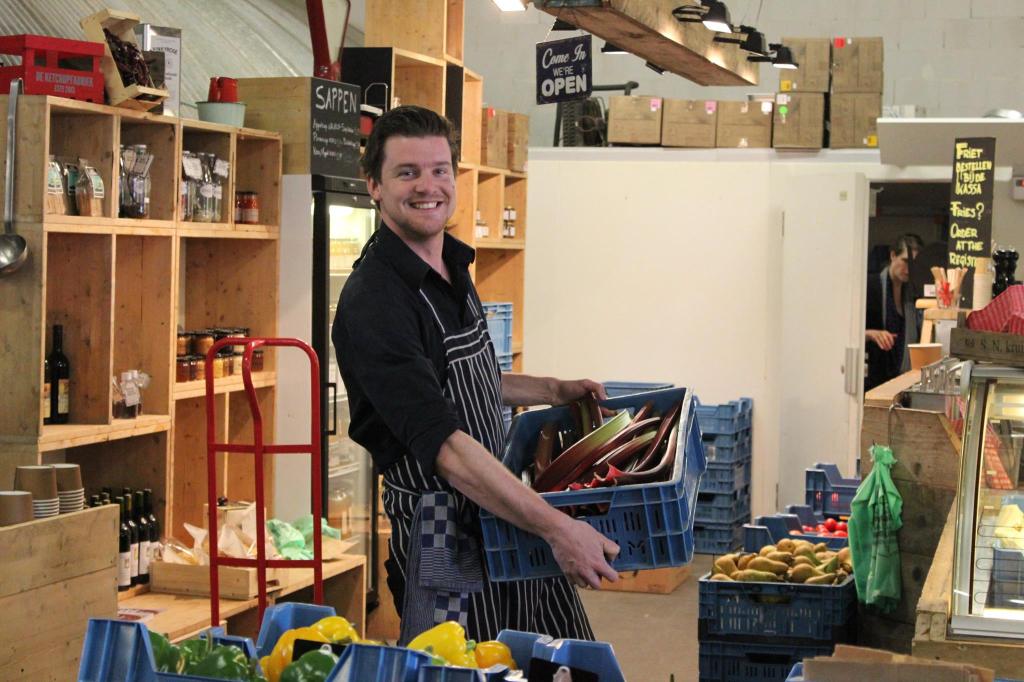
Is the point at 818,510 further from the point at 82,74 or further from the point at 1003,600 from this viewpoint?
the point at 82,74

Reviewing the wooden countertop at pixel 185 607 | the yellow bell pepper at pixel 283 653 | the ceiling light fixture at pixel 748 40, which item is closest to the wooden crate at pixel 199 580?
the wooden countertop at pixel 185 607

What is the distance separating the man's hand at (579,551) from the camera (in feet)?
8.72

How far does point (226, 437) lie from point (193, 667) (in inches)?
150

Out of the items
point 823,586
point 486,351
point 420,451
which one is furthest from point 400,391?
point 823,586

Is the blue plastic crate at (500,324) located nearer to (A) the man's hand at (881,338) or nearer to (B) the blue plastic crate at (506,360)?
(B) the blue plastic crate at (506,360)

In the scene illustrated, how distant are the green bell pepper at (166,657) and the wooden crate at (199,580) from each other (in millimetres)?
2855

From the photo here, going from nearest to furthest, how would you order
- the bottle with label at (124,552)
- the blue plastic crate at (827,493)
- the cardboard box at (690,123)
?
the bottle with label at (124,552)
the blue plastic crate at (827,493)
the cardboard box at (690,123)

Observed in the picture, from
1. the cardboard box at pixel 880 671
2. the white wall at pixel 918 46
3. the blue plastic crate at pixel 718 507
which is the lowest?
the blue plastic crate at pixel 718 507

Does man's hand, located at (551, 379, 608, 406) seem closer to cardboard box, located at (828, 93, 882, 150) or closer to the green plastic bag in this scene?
the green plastic bag

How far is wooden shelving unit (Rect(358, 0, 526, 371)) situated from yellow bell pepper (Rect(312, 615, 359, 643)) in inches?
166

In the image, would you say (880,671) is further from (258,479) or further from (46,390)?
(46,390)

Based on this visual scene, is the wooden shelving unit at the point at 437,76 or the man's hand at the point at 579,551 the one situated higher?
the wooden shelving unit at the point at 437,76

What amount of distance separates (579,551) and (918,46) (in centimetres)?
1048

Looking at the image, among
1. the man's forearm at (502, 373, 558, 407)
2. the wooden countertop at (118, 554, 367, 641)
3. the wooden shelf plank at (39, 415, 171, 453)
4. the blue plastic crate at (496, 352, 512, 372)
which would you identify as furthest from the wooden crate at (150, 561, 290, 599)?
the blue plastic crate at (496, 352, 512, 372)
